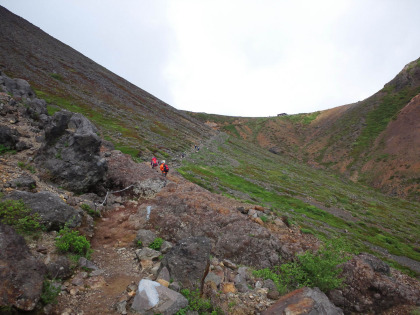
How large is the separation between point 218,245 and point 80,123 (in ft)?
55.0

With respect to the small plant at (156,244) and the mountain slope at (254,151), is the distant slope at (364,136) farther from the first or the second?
the small plant at (156,244)

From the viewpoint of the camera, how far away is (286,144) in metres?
123

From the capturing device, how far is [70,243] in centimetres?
976

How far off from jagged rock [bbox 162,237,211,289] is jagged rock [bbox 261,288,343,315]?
121 inches

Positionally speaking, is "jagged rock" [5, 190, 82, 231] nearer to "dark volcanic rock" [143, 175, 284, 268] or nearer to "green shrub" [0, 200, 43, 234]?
"green shrub" [0, 200, 43, 234]

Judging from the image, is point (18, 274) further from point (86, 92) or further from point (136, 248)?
point (86, 92)

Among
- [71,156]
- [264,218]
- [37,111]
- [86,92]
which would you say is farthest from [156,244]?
[86,92]

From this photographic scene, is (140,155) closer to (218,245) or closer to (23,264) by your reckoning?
(218,245)

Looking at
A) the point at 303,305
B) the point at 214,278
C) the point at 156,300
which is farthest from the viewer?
the point at 214,278

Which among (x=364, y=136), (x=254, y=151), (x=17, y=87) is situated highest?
(x=364, y=136)

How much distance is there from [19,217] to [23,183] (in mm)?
3855

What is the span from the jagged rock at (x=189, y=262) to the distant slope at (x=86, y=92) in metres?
33.9

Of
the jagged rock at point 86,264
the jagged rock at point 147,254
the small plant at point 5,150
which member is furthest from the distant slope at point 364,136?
the small plant at point 5,150

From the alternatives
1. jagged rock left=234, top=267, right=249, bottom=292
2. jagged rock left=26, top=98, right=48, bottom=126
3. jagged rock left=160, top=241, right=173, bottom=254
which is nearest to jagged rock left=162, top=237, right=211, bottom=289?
Result: jagged rock left=160, top=241, right=173, bottom=254
